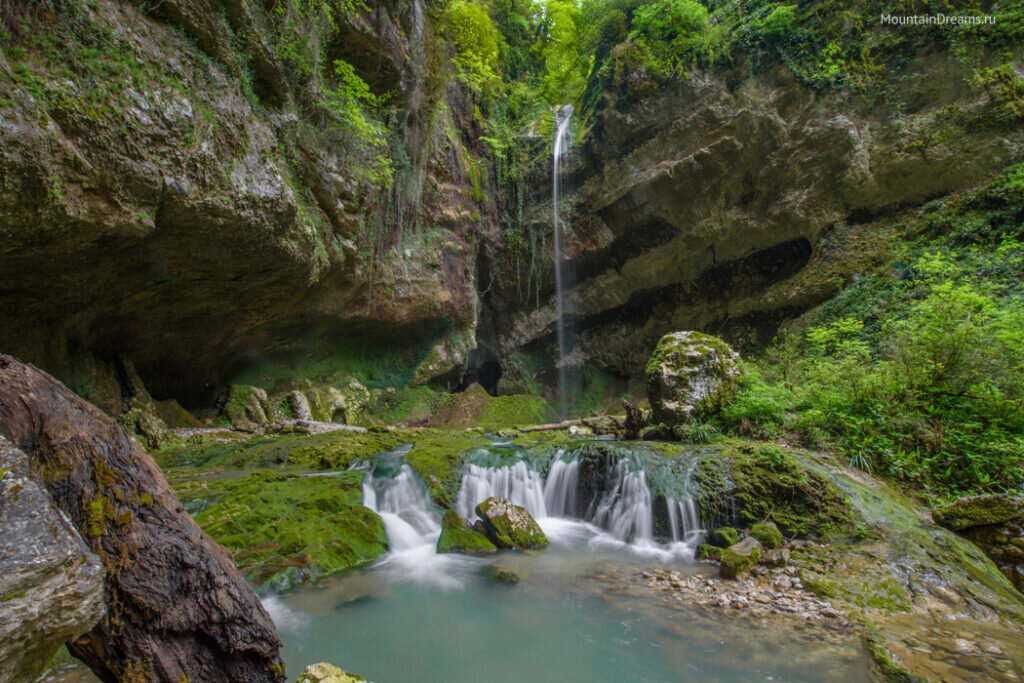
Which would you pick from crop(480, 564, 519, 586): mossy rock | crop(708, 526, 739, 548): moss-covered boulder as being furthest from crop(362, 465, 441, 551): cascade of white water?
crop(708, 526, 739, 548): moss-covered boulder

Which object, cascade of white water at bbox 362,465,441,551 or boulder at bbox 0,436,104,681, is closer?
boulder at bbox 0,436,104,681

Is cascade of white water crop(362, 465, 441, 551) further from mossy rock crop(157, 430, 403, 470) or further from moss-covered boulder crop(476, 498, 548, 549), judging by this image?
mossy rock crop(157, 430, 403, 470)

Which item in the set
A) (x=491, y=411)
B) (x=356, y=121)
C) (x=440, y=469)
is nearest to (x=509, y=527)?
(x=440, y=469)

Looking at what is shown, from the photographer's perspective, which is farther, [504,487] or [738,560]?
[504,487]

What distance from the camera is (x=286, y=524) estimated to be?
14.9 feet

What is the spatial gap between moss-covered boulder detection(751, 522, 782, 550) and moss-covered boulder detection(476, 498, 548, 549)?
7.03ft

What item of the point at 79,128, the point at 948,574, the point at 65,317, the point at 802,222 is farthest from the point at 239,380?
the point at 802,222

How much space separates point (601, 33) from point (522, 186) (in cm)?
562

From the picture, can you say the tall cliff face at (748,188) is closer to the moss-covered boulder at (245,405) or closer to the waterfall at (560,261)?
the waterfall at (560,261)

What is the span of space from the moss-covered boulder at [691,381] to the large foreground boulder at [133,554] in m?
6.27

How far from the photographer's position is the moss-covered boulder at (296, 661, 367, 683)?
6.47 feet

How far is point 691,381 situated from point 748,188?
8711 mm

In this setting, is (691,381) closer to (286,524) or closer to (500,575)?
(500,575)

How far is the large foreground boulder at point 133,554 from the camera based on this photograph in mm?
1479
